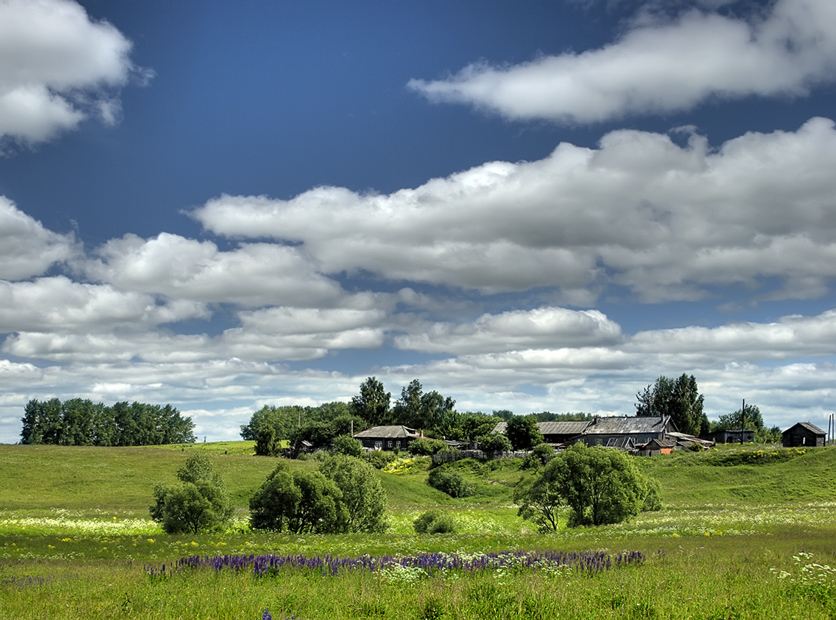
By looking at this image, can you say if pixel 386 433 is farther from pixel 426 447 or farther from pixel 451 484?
pixel 451 484

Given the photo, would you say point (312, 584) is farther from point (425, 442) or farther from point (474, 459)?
point (425, 442)

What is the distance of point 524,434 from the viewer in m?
135

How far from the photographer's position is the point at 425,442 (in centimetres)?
14062

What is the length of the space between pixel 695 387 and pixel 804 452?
232 ft

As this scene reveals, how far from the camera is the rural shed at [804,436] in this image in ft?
402

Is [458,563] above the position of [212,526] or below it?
above

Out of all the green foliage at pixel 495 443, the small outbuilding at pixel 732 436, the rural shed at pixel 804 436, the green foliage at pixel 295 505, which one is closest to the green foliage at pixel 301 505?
the green foliage at pixel 295 505

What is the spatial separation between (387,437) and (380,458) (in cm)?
3601

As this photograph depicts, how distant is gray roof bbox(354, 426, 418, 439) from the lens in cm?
16225

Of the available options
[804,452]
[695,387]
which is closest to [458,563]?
[804,452]

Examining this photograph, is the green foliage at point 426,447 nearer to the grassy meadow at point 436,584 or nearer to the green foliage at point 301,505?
the green foliage at point 301,505

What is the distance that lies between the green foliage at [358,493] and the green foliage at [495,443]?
268 ft

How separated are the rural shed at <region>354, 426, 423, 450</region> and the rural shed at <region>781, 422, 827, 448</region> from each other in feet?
272

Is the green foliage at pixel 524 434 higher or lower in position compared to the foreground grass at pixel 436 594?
lower
